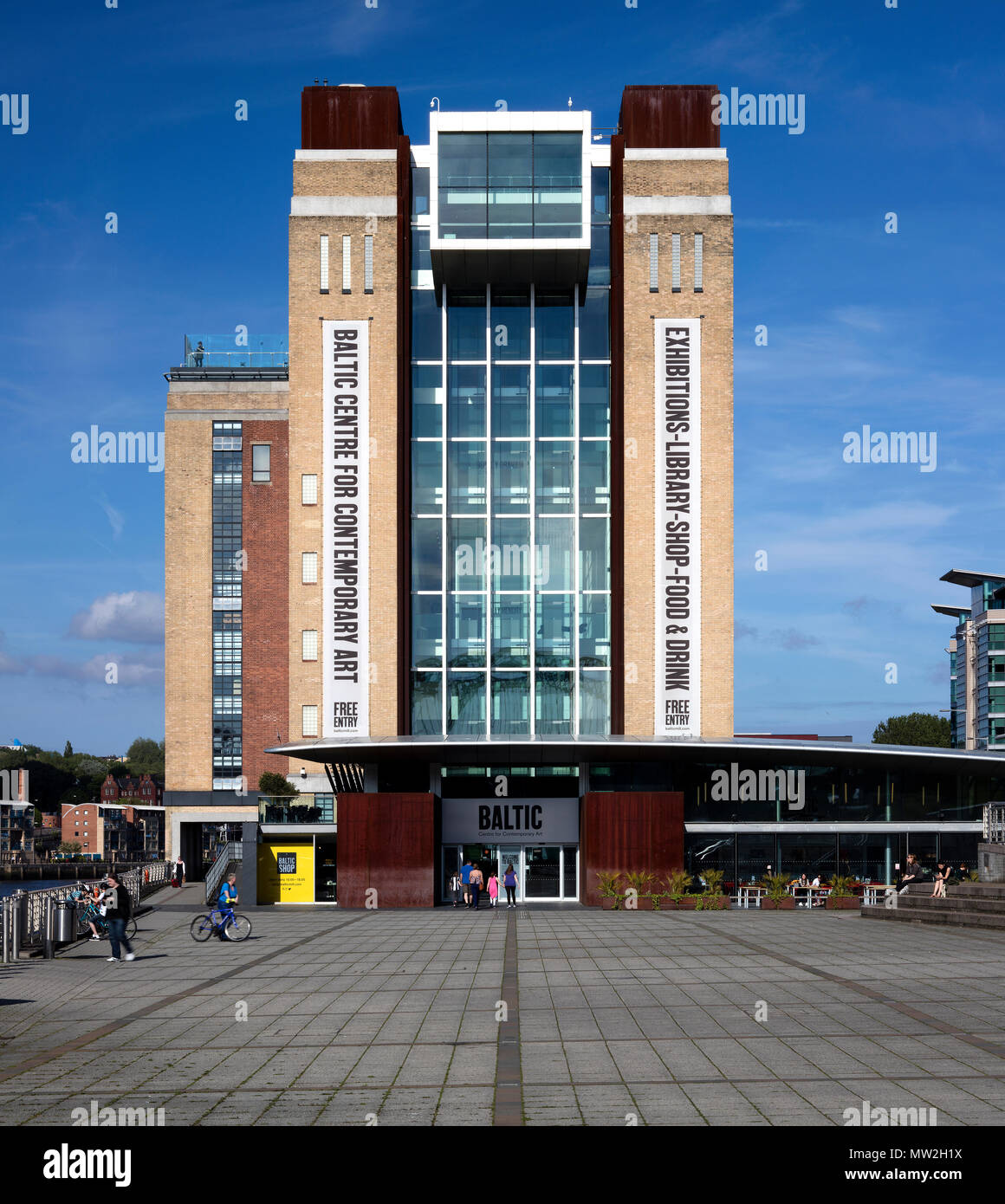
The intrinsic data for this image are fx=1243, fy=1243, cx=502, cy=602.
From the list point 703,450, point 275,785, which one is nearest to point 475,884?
point 703,450

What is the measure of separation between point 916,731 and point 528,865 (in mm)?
98636

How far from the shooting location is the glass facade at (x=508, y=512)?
164ft

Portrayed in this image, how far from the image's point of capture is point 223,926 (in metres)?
29.8

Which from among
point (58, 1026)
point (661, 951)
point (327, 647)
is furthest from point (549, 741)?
point (58, 1026)

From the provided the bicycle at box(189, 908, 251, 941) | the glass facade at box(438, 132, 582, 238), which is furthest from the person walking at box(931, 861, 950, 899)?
the glass facade at box(438, 132, 582, 238)

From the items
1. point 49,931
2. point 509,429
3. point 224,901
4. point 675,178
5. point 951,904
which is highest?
point 675,178

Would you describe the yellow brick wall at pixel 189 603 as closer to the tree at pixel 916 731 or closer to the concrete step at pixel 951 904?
the concrete step at pixel 951 904

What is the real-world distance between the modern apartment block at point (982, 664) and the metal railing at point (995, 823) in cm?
7021

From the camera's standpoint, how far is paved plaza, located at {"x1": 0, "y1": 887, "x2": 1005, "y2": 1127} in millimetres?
11727

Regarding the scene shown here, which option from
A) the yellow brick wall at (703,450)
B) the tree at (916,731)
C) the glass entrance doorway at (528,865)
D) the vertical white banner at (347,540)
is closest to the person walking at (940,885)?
the glass entrance doorway at (528,865)

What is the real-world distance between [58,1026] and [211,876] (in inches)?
1122

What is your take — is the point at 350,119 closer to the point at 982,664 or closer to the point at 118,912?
the point at 118,912

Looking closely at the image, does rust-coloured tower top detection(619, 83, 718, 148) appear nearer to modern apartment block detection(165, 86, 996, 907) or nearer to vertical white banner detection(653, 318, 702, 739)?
modern apartment block detection(165, 86, 996, 907)

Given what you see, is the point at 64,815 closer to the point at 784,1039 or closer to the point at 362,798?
the point at 362,798
